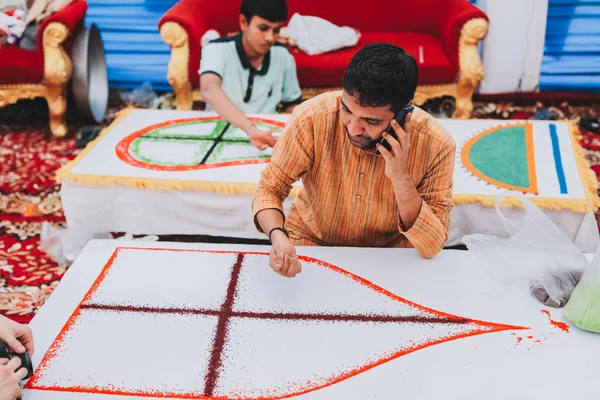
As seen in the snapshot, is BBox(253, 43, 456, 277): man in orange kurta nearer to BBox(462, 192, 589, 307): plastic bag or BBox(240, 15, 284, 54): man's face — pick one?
BBox(462, 192, 589, 307): plastic bag

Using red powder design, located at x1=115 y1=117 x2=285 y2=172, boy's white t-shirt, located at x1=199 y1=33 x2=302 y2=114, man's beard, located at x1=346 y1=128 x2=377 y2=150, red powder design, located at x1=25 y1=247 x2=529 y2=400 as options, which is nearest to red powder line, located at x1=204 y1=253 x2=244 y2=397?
red powder design, located at x1=25 y1=247 x2=529 y2=400

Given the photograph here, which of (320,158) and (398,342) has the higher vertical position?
(320,158)

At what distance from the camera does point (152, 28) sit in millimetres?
5008

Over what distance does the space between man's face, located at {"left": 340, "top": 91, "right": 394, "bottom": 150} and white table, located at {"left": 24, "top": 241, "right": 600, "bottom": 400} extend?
13.2 inches

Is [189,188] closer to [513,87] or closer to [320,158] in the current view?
[320,158]

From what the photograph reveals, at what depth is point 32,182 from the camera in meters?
3.50

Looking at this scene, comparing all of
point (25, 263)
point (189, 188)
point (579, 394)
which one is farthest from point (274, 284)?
point (25, 263)

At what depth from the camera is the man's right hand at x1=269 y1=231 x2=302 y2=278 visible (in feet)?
4.92

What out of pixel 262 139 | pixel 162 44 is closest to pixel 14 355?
pixel 262 139

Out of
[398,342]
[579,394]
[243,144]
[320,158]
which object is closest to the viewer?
[579,394]

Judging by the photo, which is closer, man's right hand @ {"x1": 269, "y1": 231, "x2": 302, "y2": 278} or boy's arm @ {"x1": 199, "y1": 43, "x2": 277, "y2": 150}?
man's right hand @ {"x1": 269, "y1": 231, "x2": 302, "y2": 278}

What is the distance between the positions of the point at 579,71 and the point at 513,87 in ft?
1.86

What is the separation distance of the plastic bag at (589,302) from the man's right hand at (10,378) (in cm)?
120

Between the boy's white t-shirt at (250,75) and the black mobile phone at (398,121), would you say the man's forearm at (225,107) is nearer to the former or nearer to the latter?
the boy's white t-shirt at (250,75)
